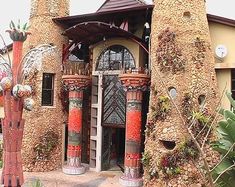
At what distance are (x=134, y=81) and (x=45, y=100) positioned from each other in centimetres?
622

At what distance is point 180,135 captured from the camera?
1429 cm

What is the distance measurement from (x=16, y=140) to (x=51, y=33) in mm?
9297

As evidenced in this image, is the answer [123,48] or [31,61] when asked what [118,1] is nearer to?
[123,48]

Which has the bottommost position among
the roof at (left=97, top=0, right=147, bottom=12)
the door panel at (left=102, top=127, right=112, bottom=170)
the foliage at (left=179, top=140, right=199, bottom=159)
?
the door panel at (left=102, top=127, right=112, bottom=170)

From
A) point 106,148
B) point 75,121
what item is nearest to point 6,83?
point 75,121

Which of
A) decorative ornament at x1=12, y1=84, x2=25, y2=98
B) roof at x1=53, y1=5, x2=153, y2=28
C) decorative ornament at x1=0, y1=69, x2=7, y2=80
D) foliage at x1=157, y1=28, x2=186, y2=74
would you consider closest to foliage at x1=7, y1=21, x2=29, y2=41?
decorative ornament at x1=0, y1=69, x2=7, y2=80

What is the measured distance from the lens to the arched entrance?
18438 mm

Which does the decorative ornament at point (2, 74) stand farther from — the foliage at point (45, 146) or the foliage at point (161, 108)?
the foliage at point (45, 146)

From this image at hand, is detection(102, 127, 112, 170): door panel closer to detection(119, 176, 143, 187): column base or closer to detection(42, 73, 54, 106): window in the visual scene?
detection(119, 176, 143, 187): column base

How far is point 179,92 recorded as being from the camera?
1456 cm

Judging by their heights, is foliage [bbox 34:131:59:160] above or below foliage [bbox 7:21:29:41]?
below

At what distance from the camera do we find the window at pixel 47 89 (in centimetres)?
1961

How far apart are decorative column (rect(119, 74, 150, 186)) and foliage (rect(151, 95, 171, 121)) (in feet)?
5.37

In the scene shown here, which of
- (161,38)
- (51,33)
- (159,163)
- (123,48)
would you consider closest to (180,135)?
(159,163)
